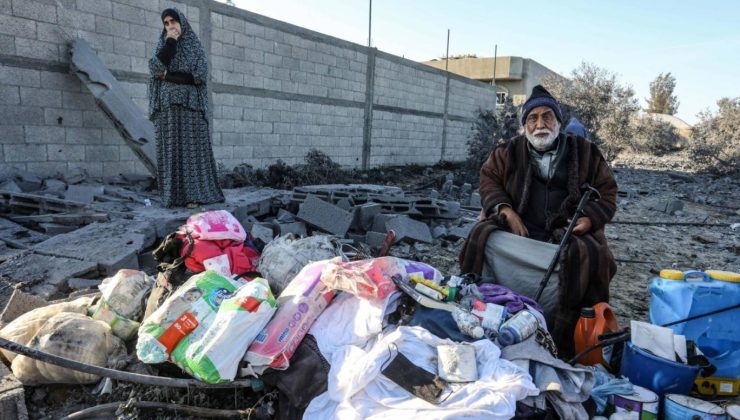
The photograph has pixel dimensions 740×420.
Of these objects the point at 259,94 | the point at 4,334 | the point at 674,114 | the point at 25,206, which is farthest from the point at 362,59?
the point at 674,114

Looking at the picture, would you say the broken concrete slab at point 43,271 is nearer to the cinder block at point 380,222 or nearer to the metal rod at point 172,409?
the metal rod at point 172,409

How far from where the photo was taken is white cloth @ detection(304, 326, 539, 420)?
Result: 6.29 feet

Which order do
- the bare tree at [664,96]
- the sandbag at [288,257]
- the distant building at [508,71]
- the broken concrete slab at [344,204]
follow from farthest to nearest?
the bare tree at [664,96], the distant building at [508,71], the broken concrete slab at [344,204], the sandbag at [288,257]

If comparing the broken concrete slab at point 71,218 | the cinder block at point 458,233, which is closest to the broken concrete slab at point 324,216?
the cinder block at point 458,233

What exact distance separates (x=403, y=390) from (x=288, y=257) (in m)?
1.30

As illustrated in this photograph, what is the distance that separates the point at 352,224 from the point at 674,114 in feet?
156

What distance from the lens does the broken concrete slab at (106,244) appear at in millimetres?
3725

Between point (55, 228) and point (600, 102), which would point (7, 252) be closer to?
point (55, 228)

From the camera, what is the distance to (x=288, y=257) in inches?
120

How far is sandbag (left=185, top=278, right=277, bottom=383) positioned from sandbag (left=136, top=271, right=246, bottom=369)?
0.16ft

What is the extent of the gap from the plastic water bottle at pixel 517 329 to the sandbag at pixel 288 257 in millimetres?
1294

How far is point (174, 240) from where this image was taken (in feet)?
10.5

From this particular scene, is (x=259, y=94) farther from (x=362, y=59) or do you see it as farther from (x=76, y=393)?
(x=76, y=393)

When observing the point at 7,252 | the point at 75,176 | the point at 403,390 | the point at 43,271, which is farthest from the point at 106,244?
the point at 75,176
